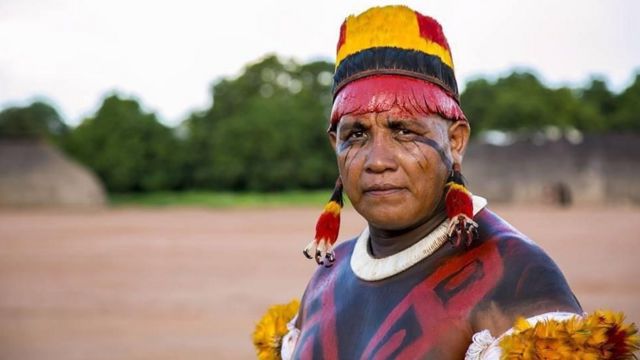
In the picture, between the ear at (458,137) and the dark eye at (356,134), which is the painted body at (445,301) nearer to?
the ear at (458,137)

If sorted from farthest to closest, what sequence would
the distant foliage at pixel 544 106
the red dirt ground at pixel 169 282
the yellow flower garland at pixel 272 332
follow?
the distant foliage at pixel 544 106, the red dirt ground at pixel 169 282, the yellow flower garland at pixel 272 332

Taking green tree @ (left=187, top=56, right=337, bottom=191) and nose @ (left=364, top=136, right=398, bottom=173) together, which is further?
green tree @ (left=187, top=56, right=337, bottom=191)

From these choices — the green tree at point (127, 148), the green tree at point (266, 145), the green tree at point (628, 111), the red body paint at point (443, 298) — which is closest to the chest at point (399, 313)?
the red body paint at point (443, 298)

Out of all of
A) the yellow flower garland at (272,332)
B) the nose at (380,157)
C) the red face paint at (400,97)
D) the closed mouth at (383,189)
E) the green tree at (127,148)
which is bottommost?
the yellow flower garland at (272,332)

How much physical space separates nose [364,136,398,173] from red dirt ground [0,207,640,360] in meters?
6.59

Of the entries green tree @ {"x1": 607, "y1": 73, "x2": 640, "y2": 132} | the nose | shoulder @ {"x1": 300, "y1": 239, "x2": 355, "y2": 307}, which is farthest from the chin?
green tree @ {"x1": 607, "y1": 73, "x2": 640, "y2": 132}

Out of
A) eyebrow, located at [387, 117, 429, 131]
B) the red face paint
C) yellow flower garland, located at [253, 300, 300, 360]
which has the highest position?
the red face paint

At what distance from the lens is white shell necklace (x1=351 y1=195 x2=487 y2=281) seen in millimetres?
2012

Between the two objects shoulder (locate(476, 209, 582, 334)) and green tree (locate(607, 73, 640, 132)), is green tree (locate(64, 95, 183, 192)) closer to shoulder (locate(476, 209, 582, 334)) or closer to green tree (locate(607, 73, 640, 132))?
green tree (locate(607, 73, 640, 132))

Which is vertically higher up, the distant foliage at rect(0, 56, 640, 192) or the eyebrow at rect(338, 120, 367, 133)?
the distant foliage at rect(0, 56, 640, 192)

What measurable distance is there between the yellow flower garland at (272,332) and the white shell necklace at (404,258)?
0.38 meters

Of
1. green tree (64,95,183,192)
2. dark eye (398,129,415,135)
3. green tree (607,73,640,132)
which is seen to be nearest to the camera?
dark eye (398,129,415,135)

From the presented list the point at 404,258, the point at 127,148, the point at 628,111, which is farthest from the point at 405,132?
the point at 628,111

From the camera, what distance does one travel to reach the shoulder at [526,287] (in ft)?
5.69
